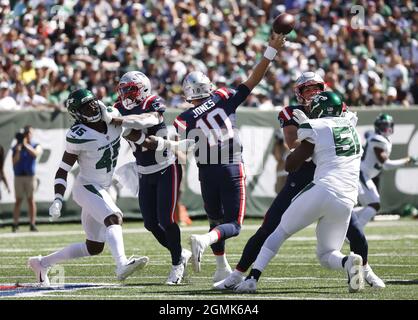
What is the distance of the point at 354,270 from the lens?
286 inches

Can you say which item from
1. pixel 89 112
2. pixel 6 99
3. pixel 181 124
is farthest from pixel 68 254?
pixel 6 99

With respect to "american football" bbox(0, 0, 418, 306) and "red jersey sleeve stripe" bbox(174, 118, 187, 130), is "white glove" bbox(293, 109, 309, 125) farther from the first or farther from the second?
"red jersey sleeve stripe" bbox(174, 118, 187, 130)

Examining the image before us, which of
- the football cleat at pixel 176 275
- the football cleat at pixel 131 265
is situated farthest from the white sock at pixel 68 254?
the football cleat at pixel 176 275

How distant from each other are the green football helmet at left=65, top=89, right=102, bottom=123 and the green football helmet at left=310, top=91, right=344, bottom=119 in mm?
1738

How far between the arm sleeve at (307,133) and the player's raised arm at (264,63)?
1.36 m

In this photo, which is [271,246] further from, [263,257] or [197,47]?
[197,47]

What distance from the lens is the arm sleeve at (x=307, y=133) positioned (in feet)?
23.9

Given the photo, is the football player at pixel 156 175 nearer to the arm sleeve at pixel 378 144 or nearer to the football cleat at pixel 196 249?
the football cleat at pixel 196 249

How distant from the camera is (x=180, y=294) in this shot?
24.4 feet

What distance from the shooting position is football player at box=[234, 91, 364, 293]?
726 centimetres

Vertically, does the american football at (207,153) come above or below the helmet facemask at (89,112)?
below

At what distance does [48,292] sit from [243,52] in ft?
41.9

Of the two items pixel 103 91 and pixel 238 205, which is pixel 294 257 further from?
pixel 103 91
